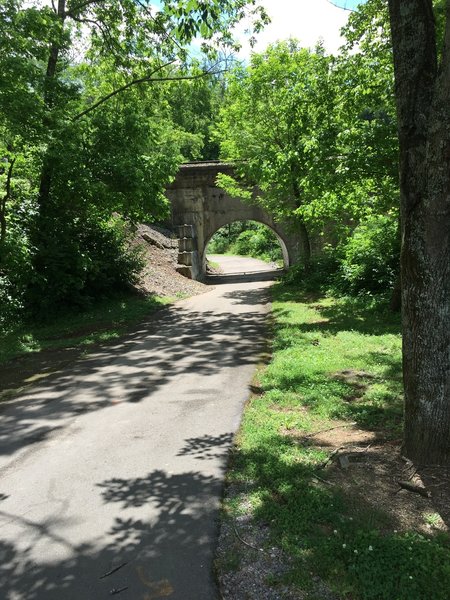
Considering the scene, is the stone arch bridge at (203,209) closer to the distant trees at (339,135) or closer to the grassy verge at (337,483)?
the distant trees at (339,135)

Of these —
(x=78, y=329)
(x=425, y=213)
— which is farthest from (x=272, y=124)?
(x=425, y=213)

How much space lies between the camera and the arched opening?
1531 inches

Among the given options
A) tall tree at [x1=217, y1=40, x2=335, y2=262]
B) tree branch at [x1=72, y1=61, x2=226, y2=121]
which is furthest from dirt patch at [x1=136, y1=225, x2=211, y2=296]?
tree branch at [x1=72, y1=61, x2=226, y2=121]

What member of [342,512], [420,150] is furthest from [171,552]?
[420,150]

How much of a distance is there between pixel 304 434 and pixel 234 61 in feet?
40.5

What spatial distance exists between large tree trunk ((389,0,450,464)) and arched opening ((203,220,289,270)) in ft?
89.0

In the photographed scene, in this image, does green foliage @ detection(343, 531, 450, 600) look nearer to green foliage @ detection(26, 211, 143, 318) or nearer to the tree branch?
green foliage @ detection(26, 211, 143, 318)

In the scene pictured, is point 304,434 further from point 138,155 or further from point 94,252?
point 94,252

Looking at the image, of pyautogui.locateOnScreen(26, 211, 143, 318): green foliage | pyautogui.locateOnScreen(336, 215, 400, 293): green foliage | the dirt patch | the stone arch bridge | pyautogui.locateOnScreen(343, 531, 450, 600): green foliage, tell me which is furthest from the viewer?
the stone arch bridge

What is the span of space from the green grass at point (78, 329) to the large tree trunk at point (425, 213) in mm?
8266

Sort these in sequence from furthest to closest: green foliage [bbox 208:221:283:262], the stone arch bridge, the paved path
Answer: green foliage [bbox 208:221:283:262] < the stone arch bridge < the paved path

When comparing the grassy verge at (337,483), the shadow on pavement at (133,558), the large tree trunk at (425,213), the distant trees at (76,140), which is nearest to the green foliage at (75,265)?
the distant trees at (76,140)

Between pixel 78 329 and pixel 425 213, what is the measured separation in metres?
10.3

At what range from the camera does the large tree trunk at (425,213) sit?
3529 mm
